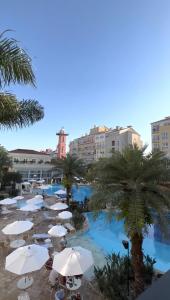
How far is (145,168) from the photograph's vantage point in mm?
8156

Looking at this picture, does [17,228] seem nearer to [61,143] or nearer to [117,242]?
[117,242]

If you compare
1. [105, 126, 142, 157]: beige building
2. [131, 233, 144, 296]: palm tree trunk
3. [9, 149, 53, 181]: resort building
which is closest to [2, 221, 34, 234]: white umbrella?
[131, 233, 144, 296]: palm tree trunk

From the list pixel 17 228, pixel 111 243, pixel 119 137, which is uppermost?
pixel 119 137

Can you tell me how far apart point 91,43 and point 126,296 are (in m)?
17.6

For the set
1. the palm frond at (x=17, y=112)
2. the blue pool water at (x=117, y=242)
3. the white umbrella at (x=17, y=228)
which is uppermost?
the palm frond at (x=17, y=112)

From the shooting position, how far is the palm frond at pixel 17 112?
6363mm

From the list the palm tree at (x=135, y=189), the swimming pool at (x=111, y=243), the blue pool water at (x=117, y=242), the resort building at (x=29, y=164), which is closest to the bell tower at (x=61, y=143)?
the resort building at (x=29, y=164)

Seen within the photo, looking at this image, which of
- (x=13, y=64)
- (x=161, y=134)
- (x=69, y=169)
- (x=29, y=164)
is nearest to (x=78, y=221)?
(x=69, y=169)

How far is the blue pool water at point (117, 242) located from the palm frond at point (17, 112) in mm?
7378

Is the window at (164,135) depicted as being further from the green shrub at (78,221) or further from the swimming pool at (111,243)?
the green shrub at (78,221)

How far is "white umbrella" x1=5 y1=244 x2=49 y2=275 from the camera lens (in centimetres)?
750

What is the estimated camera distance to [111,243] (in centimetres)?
1722

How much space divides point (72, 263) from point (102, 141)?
66487mm

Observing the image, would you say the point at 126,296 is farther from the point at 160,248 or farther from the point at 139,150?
the point at 160,248
